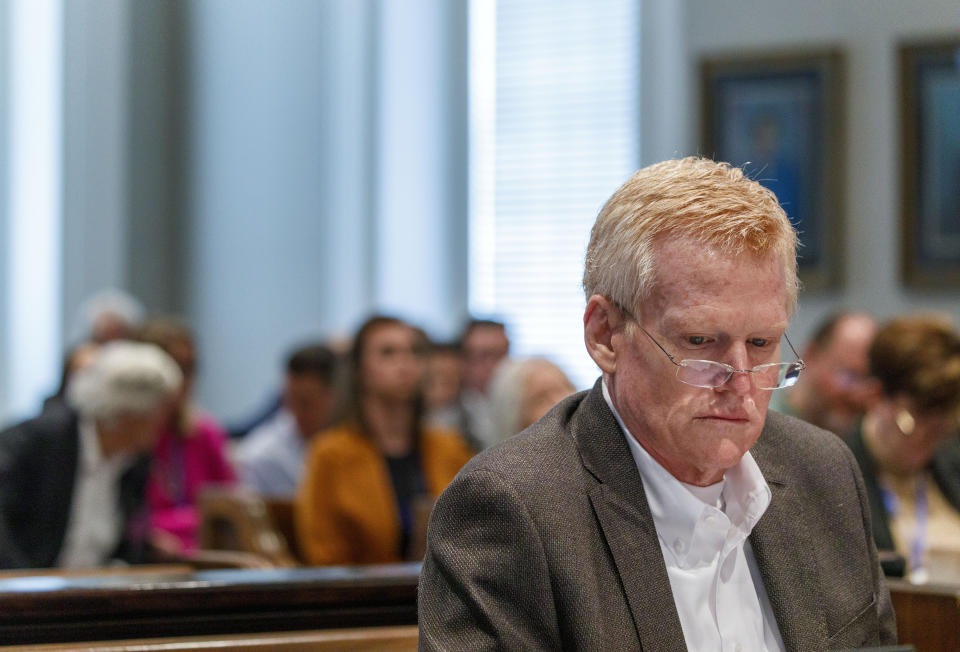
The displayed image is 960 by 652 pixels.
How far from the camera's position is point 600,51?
25.7ft

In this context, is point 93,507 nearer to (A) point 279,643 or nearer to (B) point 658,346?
(A) point 279,643

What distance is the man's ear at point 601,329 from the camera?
1682 mm

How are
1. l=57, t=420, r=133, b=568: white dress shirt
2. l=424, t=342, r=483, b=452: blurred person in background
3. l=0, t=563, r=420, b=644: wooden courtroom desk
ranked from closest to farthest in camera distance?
l=0, t=563, r=420, b=644: wooden courtroom desk < l=57, t=420, r=133, b=568: white dress shirt < l=424, t=342, r=483, b=452: blurred person in background

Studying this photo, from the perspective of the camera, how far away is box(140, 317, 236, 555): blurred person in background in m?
5.49

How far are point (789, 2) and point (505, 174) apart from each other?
86.8 inches

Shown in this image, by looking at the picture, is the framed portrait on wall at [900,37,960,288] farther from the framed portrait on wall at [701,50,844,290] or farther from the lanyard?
the lanyard

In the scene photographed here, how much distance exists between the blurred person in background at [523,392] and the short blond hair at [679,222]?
2809 mm

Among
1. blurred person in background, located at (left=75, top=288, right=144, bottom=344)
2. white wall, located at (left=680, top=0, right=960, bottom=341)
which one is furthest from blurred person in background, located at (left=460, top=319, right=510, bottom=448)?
blurred person in background, located at (left=75, top=288, right=144, bottom=344)

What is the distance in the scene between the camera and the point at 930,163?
264 inches

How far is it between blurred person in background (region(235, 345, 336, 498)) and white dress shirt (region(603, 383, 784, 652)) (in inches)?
173

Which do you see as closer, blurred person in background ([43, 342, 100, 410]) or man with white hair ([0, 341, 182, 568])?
man with white hair ([0, 341, 182, 568])

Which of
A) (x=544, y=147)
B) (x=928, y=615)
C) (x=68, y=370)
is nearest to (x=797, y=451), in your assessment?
(x=928, y=615)

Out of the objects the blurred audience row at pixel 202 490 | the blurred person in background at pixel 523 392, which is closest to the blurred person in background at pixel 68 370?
the blurred audience row at pixel 202 490

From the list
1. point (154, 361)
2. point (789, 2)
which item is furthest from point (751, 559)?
point (789, 2)
